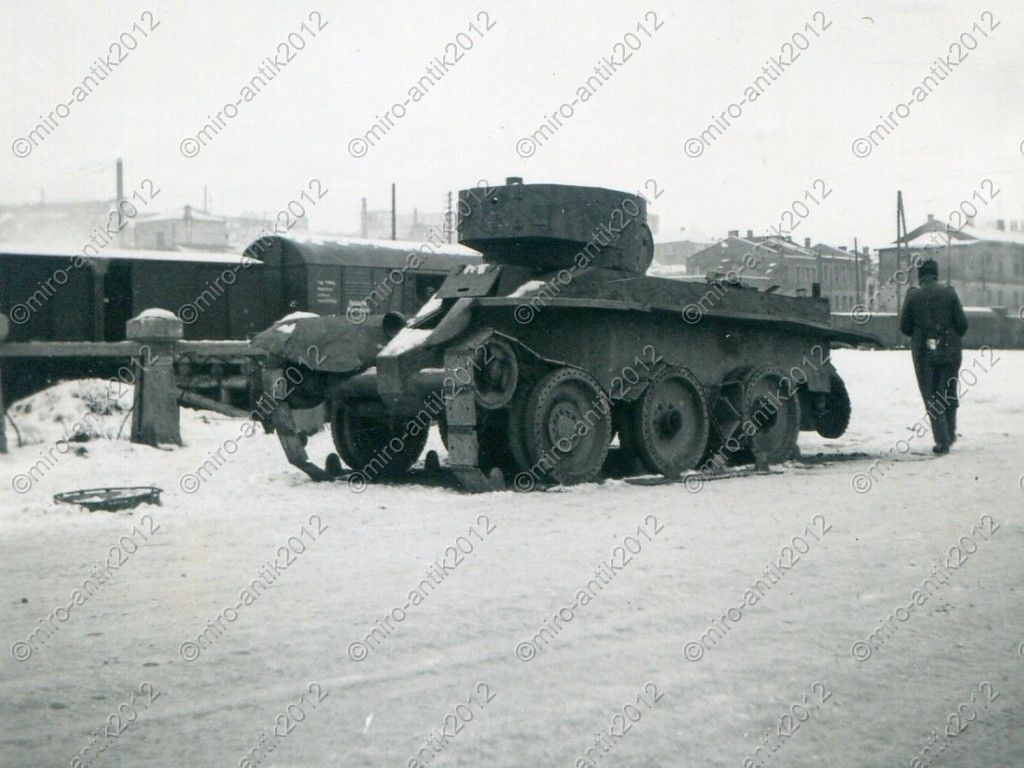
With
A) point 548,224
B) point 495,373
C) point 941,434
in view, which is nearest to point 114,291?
point 548,224

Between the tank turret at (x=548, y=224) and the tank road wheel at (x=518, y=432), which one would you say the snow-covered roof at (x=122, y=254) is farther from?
the tank road wheel at (x=518, y=432)

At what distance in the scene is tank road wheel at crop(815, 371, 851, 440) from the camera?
44.0 feet

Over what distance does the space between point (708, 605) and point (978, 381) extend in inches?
735

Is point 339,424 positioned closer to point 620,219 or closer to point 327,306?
point 620,219

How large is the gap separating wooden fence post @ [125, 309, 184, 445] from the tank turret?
327cm

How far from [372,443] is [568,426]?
2.26 meters

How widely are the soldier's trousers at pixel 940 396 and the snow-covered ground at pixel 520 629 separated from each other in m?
3.02

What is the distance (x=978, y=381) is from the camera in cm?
2220

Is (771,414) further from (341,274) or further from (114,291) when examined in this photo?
(114,291)

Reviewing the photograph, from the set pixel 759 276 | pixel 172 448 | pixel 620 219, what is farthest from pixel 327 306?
pixel 759 276

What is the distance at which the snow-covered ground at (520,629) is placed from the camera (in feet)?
11.7

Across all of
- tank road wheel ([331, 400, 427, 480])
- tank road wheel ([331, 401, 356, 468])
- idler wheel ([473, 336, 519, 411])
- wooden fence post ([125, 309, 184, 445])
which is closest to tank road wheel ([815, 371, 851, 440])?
tank road wheel ([331, 400, 427, 480])

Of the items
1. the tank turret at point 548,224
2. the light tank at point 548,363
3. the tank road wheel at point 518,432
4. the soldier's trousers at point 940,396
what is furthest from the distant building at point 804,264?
the tank road wheel at point 518,432

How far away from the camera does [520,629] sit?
4.83 metres
